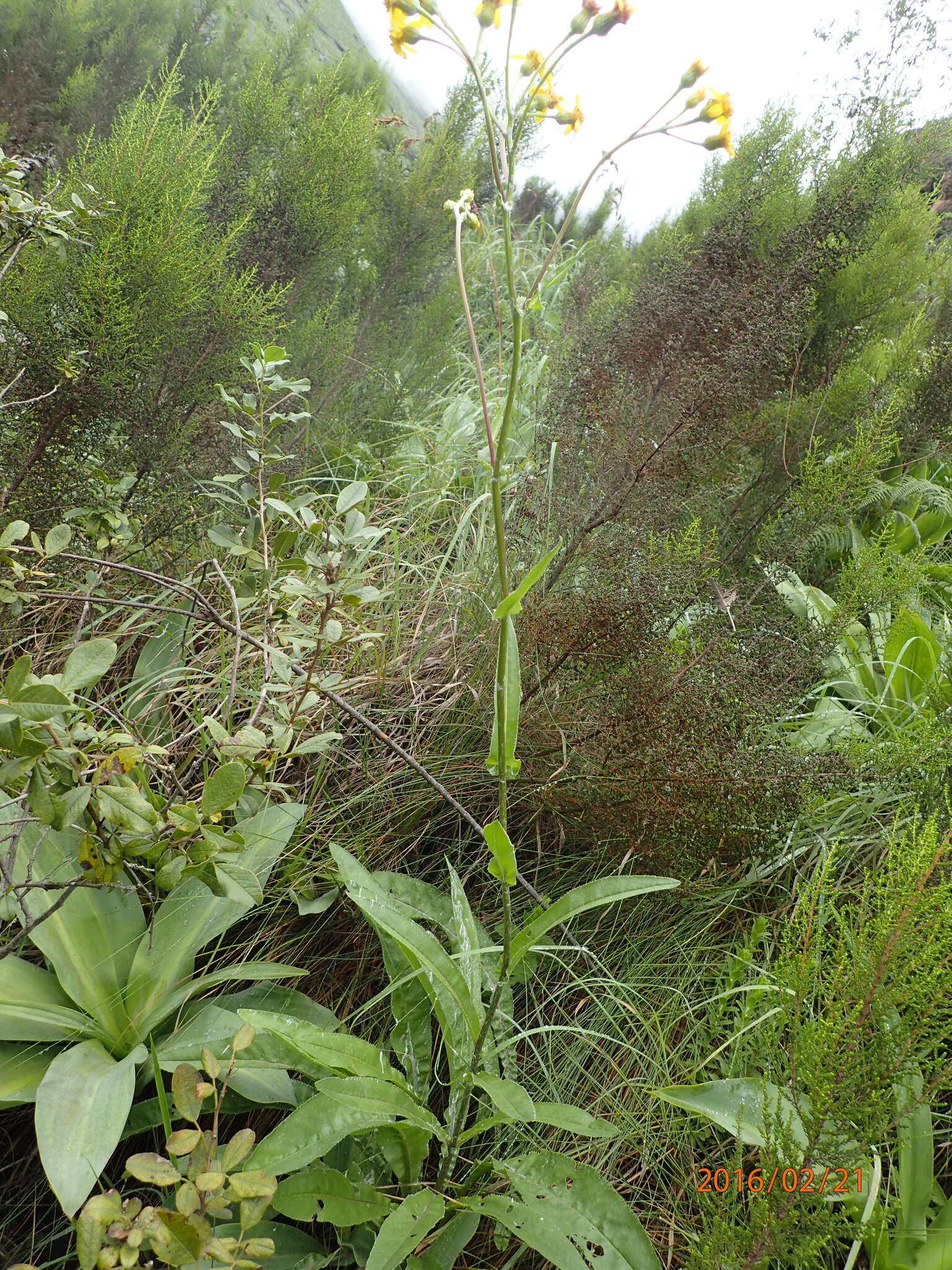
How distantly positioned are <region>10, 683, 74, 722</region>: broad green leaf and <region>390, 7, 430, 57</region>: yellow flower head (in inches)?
34.9

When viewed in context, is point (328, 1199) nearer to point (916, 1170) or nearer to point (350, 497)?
point (916, 1170)

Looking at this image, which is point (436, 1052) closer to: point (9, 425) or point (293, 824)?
point (293, 824)

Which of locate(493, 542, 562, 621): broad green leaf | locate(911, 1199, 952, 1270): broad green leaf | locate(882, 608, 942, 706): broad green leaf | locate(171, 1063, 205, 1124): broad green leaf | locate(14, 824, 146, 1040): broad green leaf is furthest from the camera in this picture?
locate(882, 608, 942, 706): broad green leaf

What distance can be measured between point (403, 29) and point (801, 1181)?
145cm

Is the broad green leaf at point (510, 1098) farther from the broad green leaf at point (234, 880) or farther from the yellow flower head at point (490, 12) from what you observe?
the yellow flower head at point (490, 12)

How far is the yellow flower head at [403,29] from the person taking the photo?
972 mm

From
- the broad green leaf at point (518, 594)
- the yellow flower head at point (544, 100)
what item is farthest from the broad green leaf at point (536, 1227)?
the yellow flower head at point (544, 100)

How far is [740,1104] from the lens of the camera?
3.76 ft

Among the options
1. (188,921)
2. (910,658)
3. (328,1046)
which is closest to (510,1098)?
(328,1046)

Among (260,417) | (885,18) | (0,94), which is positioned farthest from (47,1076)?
(0,94)

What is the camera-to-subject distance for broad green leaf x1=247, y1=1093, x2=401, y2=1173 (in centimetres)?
100

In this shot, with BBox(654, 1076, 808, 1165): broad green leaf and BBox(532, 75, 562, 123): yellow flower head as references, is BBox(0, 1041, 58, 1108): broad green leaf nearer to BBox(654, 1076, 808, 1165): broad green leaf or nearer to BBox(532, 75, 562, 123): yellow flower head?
BBox(654, 1076, 808, 1165): broad green leaf

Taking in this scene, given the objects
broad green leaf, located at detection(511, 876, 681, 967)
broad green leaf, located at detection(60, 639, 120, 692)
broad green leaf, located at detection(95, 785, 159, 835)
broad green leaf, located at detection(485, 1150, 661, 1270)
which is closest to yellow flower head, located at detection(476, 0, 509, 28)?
broad green leaf, located at detection(60, 639, 120, 692)

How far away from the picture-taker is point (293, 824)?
1.42m
